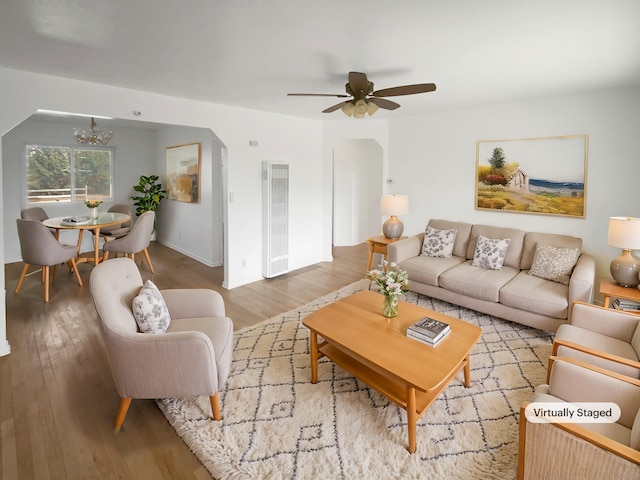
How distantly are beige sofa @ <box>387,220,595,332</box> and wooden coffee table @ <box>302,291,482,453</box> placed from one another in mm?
1088

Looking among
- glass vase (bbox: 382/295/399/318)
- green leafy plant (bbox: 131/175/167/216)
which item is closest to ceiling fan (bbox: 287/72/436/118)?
glass vase (bbox: 382/295/399/318)

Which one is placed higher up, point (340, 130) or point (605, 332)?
point (340, 130)

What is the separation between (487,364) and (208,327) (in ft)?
7.28

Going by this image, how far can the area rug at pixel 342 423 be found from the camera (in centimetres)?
175

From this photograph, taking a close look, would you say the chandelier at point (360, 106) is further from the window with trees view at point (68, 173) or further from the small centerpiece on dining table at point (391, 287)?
the window with trees view at point (68, 173)

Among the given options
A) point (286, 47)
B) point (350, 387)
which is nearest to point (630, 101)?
point (286, 47)

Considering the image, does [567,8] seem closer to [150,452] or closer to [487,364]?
[487,364]

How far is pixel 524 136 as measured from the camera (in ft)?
13.0

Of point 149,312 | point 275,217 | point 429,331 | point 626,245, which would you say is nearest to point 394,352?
point 429,331

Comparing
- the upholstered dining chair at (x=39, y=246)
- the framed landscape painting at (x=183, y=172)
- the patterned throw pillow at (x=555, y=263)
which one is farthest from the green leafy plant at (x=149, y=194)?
the patterned throw pillow at (x=555, y=263)

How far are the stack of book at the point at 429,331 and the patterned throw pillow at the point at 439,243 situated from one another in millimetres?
2035

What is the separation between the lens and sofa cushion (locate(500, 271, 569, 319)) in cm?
297

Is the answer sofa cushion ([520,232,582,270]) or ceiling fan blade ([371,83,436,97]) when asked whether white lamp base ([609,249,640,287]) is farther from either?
ceiling fan blade ([371,83,436,97])

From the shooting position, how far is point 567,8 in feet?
5.85
